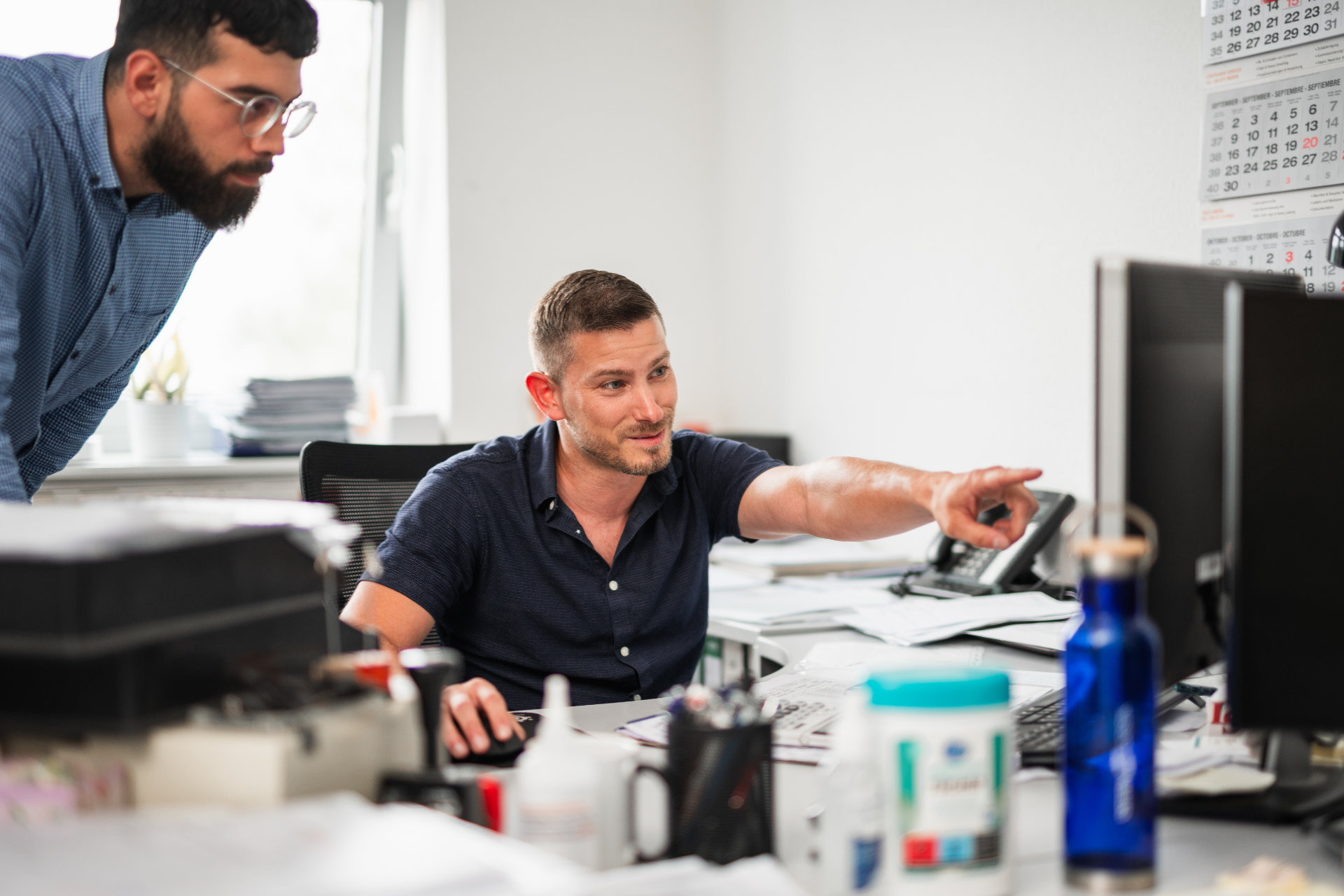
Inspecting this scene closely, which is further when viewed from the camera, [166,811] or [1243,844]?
[1243,844]

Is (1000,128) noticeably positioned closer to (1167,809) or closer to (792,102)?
(792,102)

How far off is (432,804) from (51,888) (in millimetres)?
240

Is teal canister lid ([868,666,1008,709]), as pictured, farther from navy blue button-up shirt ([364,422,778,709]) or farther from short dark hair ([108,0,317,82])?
short dark hair ([108,0,317,82])

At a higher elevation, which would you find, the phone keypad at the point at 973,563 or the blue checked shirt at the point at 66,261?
the blue checked shirt at the point at 66,261

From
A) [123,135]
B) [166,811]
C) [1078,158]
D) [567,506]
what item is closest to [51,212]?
[123,135]

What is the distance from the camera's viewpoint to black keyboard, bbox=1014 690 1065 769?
1.10 m

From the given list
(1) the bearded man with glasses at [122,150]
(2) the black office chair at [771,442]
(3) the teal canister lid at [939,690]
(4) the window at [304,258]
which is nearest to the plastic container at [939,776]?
(3) the teal canister lid at [939,690]

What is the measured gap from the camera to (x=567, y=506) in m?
1.76

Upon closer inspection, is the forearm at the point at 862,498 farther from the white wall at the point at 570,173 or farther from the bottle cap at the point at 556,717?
the white wall at the point at 570,173

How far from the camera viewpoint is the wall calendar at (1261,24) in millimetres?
1717

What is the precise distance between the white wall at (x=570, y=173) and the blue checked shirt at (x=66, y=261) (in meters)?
1.20

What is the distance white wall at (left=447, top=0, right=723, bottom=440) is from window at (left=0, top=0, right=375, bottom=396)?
0.40 meters

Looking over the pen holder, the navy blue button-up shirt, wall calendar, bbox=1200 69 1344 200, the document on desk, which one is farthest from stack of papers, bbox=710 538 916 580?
the pen holder

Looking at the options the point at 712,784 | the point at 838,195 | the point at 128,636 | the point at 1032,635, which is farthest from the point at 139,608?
the point at 838,195
